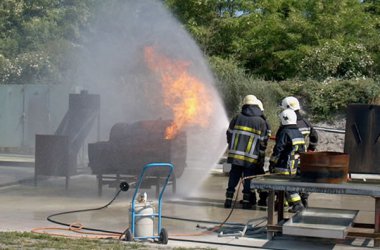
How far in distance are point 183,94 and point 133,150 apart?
157 centimetres

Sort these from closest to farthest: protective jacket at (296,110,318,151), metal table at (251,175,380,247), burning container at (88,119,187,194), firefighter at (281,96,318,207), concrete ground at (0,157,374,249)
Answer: metal table at (251,175,380,247)
concrete ground at (0,157,374,249)
firefighter at (281,96,318,207)
protective jacket at (296,110,318,151)
burning container at (88,119,187,194)

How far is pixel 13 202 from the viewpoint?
1128 centimetres

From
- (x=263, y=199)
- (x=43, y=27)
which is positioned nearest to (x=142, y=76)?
(x=263, y=199)

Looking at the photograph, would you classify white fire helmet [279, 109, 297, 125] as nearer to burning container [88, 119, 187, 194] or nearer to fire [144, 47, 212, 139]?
burning container [88, 119, 187, 194]

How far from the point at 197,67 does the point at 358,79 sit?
9.28 m

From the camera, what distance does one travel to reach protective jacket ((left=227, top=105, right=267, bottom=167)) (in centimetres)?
1089

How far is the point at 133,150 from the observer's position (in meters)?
12.0

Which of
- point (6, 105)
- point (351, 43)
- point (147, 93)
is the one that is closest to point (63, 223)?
point (147, 93)

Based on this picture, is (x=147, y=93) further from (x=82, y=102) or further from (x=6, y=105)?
(x=82, y=102)

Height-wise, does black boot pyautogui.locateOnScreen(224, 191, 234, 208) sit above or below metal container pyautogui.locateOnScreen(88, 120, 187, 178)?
below

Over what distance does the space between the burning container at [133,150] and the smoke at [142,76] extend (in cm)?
130

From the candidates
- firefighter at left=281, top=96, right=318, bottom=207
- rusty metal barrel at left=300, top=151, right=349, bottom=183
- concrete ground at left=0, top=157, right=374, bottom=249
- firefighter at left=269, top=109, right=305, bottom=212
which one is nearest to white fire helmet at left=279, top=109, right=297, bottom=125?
firefighter at left=269, top=109, right=305, bottom=212

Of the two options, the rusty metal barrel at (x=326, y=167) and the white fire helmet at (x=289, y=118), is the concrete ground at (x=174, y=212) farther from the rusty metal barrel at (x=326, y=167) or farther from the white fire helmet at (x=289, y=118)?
the white fire helmet at (x=289, y=118)

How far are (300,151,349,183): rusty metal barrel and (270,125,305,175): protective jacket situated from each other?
1.73 metres
